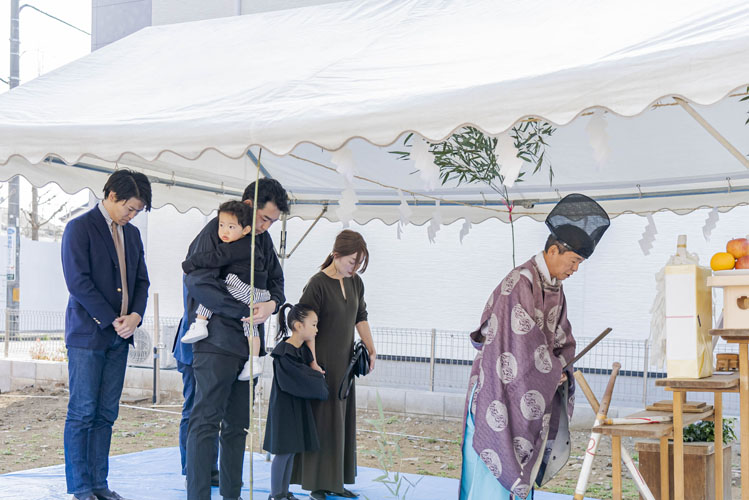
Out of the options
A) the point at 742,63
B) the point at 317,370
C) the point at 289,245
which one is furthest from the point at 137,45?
the point at 289,245

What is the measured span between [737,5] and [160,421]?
7.07 meters

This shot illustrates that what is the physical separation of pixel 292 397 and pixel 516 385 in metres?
1.43

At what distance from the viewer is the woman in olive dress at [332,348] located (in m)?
3.84

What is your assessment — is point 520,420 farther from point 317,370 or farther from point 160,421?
point 160,421

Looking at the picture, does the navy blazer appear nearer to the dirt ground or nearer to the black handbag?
the black handbag

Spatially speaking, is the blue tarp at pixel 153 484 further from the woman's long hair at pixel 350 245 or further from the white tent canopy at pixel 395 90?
the white tent canopy at pixel 395 90

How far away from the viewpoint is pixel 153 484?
168 inches

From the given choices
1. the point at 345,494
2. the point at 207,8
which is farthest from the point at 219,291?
the point at 207,8

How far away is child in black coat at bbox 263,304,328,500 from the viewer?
144 inches

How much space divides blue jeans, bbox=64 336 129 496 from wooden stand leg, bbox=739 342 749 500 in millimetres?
2590

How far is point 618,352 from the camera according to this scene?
7.98m

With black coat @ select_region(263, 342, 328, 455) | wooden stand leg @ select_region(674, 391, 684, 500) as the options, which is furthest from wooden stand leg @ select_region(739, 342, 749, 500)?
black coat @ select_region(263, 342, 328, 455)

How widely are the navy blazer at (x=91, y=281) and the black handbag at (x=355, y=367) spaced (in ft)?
3.81

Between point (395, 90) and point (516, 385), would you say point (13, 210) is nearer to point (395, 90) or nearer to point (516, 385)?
point (395, 90)
